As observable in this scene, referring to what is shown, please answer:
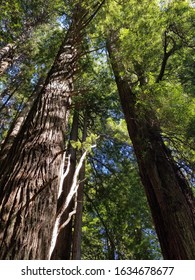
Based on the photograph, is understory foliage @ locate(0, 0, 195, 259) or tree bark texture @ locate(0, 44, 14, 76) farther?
tree bark texture @ locate(0, 44, 14, 76)

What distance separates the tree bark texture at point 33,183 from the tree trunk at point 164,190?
2407 millimetres

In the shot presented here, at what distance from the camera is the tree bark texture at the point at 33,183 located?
5.46 ft

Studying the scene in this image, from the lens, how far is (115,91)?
9500 mm

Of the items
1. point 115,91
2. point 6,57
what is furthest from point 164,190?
point 6,57

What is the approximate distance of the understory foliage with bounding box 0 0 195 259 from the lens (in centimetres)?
516

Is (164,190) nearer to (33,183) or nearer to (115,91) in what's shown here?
(33,183)

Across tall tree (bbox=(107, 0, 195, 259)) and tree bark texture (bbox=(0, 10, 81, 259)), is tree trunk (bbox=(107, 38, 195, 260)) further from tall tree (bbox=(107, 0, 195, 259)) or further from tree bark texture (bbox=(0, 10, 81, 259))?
tree bark texture (bbox=(0, 10, 81, 259))

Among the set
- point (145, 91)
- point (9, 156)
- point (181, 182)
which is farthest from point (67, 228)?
point (9, 156)

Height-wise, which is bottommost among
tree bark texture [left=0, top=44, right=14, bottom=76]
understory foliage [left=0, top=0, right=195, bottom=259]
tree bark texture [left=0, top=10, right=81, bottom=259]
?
tree bark texture [left=0, top=10, right=81, bottom=259]

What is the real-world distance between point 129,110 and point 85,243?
465 centimetres

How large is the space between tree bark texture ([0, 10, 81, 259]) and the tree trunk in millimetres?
2407

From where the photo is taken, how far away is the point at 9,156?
2475 millimetres

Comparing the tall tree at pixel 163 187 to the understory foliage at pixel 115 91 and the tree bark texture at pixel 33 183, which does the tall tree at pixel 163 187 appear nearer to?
the understory foliage at pixel 115 91

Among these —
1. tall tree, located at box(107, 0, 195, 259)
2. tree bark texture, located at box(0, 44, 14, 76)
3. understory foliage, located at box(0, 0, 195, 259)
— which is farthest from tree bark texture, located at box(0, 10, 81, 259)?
tree bark texture, located at box(0, 44, 14, 76)
